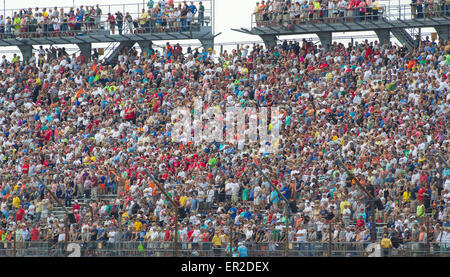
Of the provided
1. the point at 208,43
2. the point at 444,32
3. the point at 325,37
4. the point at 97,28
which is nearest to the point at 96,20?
the point at 97,28

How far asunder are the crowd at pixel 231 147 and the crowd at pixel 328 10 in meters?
1.22

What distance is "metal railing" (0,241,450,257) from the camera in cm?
2366

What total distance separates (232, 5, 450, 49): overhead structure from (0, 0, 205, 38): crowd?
11.6 feet

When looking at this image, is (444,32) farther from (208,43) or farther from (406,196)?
(406,196)

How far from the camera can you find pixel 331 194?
99.1 ft

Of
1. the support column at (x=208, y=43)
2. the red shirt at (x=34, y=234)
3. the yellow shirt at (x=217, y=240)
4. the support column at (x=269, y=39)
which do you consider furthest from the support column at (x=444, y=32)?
the red shirt at (x=34, y=234)

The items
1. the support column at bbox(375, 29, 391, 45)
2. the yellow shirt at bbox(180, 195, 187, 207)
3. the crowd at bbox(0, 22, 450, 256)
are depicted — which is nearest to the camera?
the crowd at bbox(0, 22, 450, 256)

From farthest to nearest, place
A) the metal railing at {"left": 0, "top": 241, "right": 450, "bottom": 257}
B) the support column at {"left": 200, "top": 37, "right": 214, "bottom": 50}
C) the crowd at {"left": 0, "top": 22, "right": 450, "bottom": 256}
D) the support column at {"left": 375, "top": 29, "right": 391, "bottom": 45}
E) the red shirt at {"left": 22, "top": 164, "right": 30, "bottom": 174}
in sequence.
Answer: the support column at {"left": 200, "top": 37, "right": 214, "bottom": 50} → the support column at {"left": 375, "top": 29, "right": 391, "bottom": 45} → the red shirt at {"left": 22, "top": 164, "right": 30, "bottom": 174} → the crowd at {"left": 0, "top": 22, "right": 450, "bottom": 256} → the metal railing at {"left": 0, "top": 241, "right": 450, "bottom": 257}

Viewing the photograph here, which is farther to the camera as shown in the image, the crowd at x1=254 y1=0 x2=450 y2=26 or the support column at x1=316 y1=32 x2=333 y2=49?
the support column at x1=316 y1=32 x2=333 y2=49

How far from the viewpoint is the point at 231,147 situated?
35781 mm

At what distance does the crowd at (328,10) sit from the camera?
39.7 m

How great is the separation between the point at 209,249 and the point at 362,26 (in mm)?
18824

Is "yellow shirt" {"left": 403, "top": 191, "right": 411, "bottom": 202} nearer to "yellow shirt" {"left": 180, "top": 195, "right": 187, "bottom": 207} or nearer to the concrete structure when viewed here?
"yellow shirt" {"left": 180, "top": 195, "right": 187, "bottom": 207}

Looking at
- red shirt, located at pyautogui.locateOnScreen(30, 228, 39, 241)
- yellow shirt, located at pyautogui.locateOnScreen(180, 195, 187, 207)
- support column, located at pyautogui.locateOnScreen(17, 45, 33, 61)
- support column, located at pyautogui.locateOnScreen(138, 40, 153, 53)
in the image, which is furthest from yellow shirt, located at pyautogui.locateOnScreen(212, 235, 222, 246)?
support column, located at pyautogui.locateOnScreen(17, 45, 33, 61)
